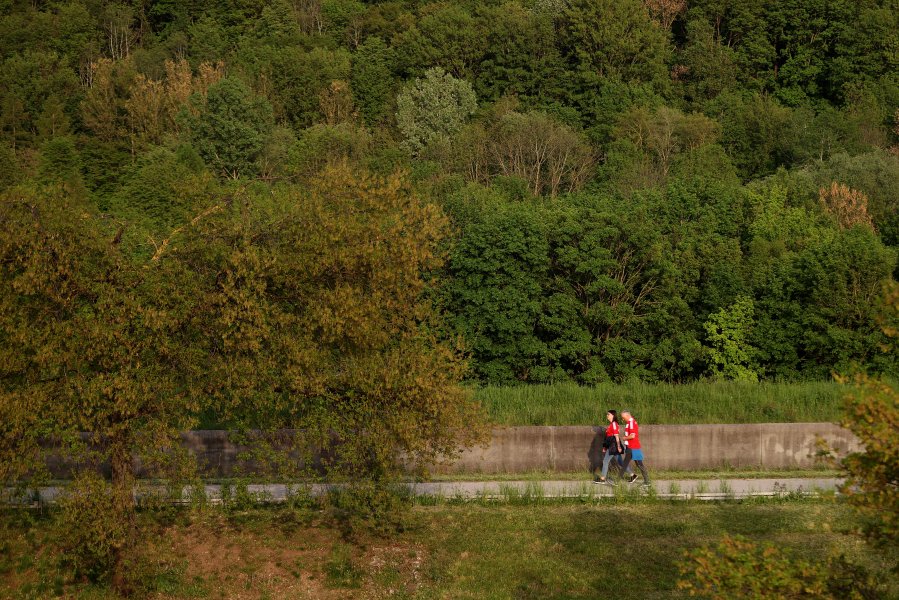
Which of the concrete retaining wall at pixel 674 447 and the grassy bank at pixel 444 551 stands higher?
the concrete retaining wall at pixel 674 447

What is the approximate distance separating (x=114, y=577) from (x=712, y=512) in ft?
43.3

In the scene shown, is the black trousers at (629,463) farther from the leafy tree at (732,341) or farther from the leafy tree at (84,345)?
the leafy tree at (732,341)

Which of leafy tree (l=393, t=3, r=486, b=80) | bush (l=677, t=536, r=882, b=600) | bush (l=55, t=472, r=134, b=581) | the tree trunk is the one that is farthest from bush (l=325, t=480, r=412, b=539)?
leafy tree (l=393, t=3, r=486, b=80)

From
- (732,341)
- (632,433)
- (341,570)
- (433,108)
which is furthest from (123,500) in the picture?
(433,108)

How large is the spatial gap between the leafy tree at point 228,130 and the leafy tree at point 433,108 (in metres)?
13.9

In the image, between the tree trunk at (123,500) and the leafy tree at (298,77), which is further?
the leafy tree at (298,77)

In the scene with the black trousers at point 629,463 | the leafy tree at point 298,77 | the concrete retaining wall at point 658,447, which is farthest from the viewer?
the leafy tree at point 298,77

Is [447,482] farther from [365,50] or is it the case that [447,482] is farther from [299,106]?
[365,50]

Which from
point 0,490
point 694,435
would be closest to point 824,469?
point 694,435

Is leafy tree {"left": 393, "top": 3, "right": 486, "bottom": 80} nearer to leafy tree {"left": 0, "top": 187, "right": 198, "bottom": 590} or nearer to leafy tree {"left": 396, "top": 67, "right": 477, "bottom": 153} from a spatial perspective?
leafy tree {"left": 396, "top": 67, "right": 477, "bottom": 153}

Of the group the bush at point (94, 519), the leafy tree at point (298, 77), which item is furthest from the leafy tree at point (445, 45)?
the bush at point (94, 519)

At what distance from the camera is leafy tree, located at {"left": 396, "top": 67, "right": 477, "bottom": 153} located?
325 ft

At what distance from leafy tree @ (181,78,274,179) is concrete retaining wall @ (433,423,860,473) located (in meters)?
54.5

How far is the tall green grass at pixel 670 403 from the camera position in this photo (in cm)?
3516
